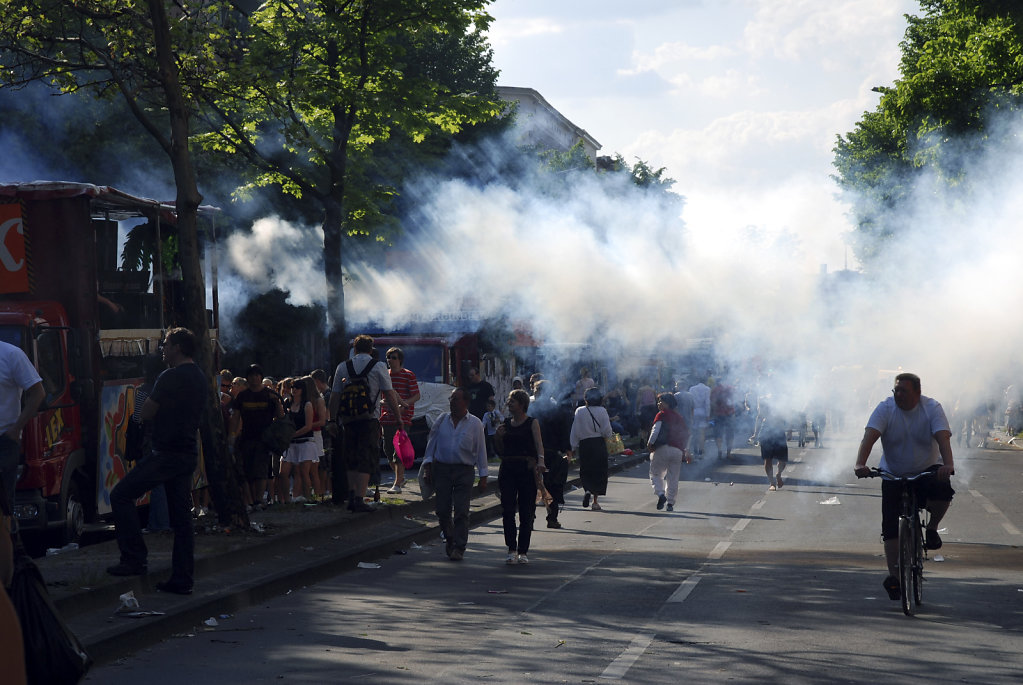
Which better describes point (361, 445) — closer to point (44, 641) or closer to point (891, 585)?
point (891, 585)

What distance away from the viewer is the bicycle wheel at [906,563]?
29.6 feet

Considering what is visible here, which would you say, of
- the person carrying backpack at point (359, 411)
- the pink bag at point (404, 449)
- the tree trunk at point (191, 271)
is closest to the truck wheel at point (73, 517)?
the tree trunk at point (191, 271)

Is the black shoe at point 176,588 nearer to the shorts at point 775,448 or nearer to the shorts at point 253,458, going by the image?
the shorts at point 253,458

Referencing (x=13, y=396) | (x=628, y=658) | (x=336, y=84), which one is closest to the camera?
(x=628, y=658)

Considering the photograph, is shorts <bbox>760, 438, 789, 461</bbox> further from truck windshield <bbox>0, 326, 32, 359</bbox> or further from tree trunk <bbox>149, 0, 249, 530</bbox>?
truck windshield <bbox>0, 326, 32, 359</bbox>

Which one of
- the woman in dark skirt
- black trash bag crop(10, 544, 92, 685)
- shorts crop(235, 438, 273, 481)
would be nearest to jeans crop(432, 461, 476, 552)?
shorts crop(235, 438, 273, 481)

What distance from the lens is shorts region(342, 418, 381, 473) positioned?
14406mm

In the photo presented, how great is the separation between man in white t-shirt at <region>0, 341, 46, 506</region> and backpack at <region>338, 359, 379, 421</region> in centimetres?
628

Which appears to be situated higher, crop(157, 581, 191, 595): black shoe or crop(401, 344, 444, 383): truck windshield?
crop(401, 344, 444, 383): truck windshield

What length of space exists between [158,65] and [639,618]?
24.8 ft

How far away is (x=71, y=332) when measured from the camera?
1266cm

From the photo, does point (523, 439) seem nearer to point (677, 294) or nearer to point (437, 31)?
point (437, 31)

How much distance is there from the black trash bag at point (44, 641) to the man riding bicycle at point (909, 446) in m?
6.94

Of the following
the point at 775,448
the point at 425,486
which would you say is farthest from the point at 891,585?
the point at 775,448
